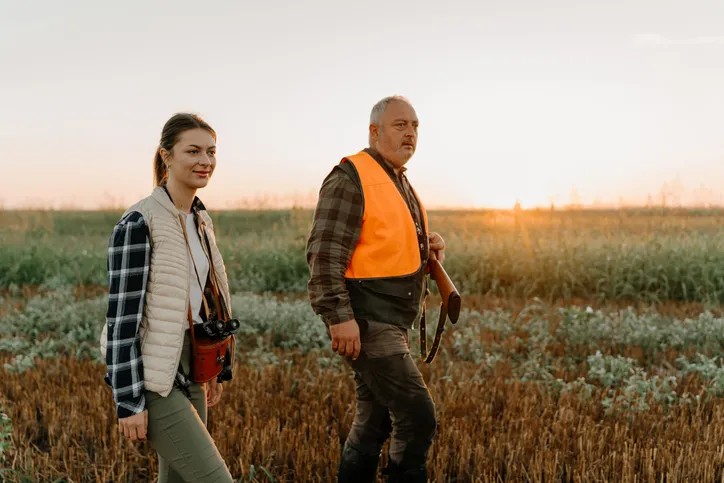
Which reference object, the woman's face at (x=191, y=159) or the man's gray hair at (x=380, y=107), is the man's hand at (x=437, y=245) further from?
the woman's face at (x=191, y=159)

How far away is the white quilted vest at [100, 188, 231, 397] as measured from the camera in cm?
247

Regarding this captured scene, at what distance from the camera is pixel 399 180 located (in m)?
3.37

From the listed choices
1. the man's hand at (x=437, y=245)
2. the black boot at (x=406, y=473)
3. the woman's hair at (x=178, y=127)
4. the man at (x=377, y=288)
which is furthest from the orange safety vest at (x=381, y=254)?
the woman's hair at (x=178, y=127)

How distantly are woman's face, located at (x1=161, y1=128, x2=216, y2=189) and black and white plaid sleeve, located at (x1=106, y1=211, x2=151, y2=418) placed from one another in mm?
298

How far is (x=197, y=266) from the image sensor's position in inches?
109

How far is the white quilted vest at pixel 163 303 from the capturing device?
247cm

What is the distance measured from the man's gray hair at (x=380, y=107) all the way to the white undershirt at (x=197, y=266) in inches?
43.4

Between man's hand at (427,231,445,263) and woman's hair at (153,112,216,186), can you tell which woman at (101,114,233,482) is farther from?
man's hand at (427,231,445,263)

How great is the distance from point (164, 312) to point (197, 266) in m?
0.31

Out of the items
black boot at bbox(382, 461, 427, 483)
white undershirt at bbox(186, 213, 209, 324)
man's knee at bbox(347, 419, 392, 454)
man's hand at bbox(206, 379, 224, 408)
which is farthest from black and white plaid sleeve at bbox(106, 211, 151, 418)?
black boot at bbox(382, 461, 427, 483)

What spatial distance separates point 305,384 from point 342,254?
3026 mm

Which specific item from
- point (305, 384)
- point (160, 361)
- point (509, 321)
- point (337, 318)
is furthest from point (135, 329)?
point (509, 321)

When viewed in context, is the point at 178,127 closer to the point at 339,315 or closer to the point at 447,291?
the point at 339,315

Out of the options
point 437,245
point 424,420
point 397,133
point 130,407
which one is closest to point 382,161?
point 397,133
